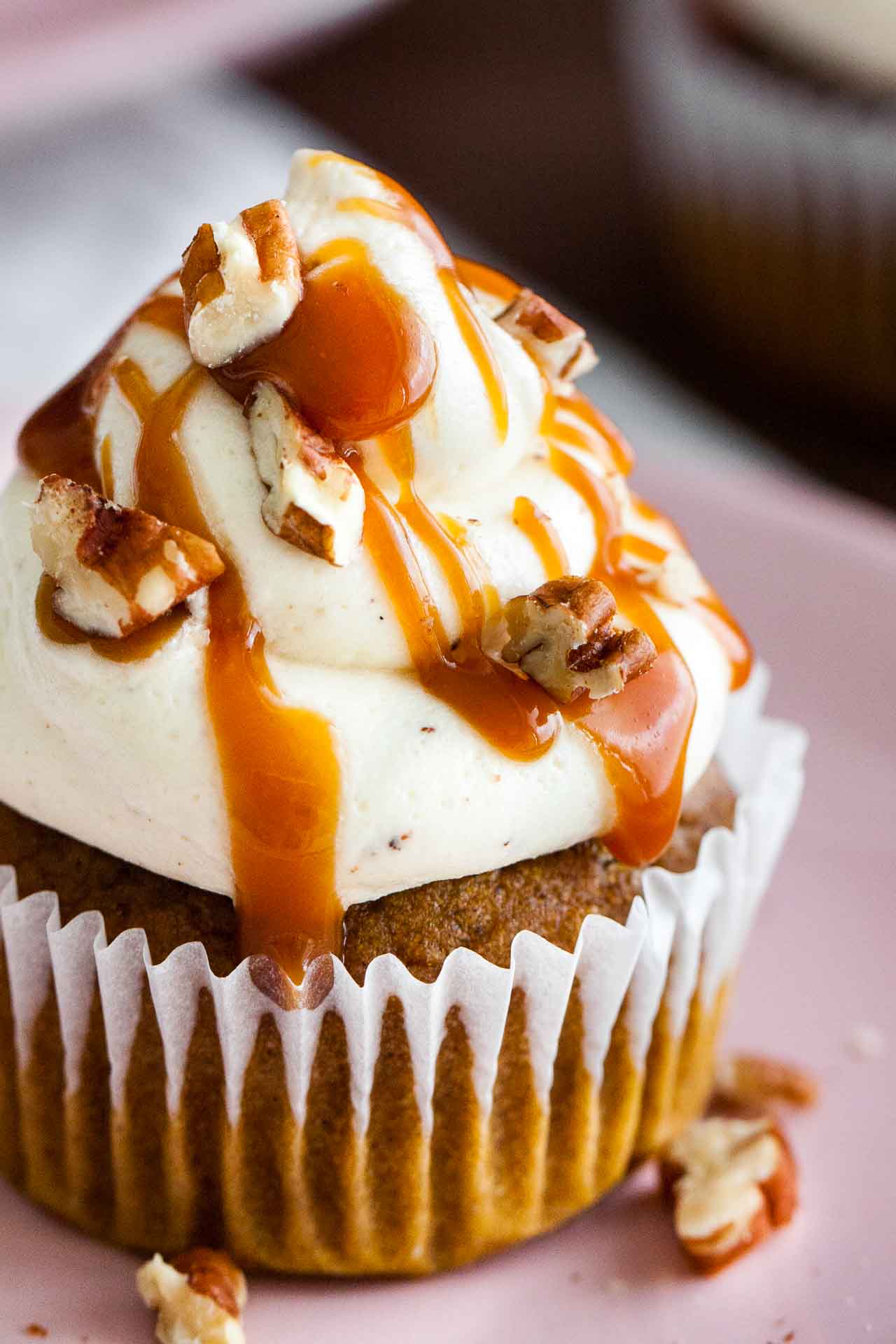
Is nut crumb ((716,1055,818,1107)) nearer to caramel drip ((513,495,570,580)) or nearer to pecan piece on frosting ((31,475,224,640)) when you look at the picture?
caramel drip ((513,495,570,580))

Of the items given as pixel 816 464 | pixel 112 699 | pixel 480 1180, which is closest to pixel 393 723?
pixel 112 699

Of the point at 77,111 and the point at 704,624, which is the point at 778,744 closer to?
the point at 704,624

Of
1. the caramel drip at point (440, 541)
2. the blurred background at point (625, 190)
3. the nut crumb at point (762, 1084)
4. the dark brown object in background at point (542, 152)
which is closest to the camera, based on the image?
the caramel drip at point (440, 541)

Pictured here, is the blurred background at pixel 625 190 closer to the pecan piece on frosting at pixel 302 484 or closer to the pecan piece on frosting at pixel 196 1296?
the pecan piece on frosting at pixel 302 484

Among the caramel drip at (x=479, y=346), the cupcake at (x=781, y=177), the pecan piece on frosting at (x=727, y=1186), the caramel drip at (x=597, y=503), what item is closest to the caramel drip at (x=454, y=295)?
the caramel drip at (x=479, y=346)

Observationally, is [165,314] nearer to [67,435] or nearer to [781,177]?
[67,435]

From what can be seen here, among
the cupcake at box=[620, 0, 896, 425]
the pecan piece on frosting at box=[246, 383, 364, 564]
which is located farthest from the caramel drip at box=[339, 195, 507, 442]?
the cupcake at box=[620, 0, 896, 425]
